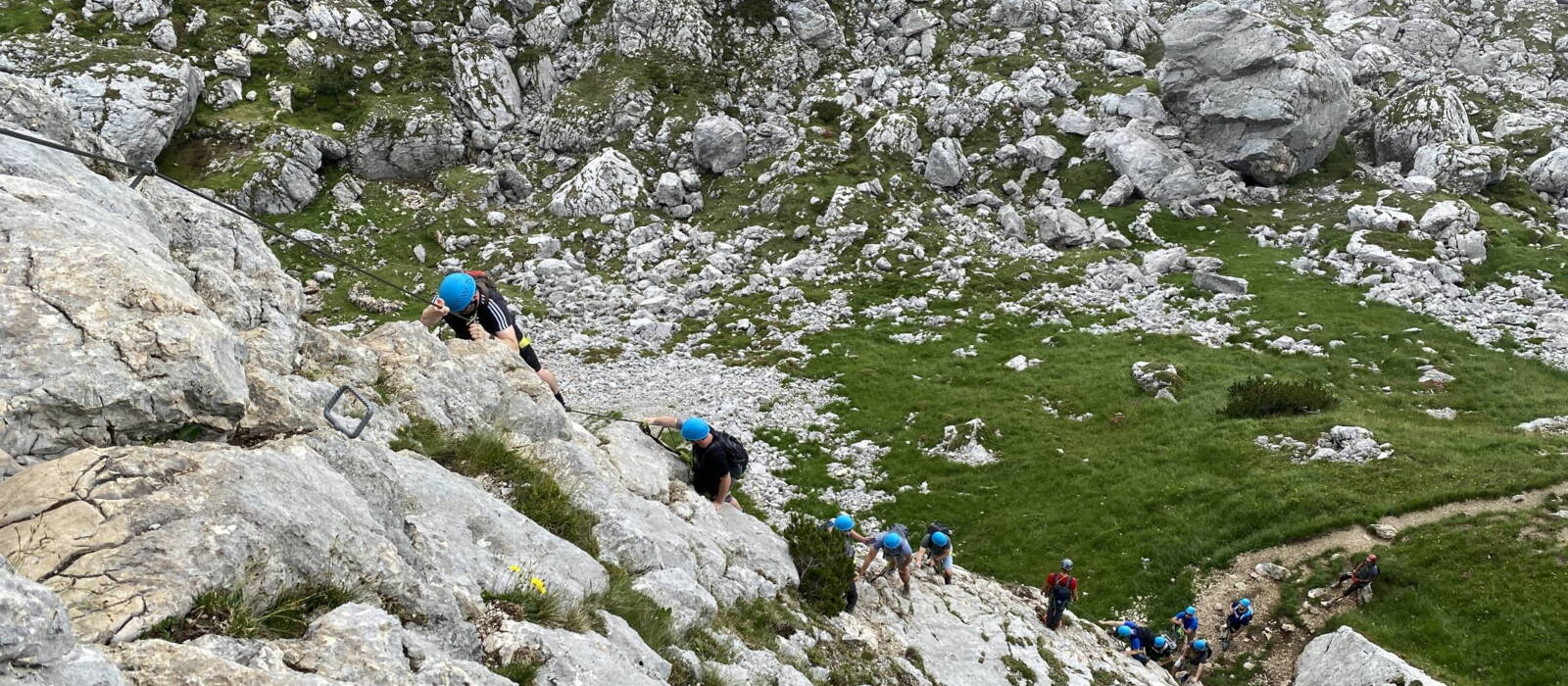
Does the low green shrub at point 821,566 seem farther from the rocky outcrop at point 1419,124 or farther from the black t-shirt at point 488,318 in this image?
the rocky outcrop at point 1419,124

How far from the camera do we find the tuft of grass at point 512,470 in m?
9.87

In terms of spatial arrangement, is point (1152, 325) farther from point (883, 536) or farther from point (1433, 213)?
point (883, 536)

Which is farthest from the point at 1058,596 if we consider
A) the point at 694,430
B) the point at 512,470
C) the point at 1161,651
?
the point at 512,470

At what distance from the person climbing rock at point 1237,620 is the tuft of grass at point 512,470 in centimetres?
1841

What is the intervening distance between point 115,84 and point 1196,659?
69100 mm

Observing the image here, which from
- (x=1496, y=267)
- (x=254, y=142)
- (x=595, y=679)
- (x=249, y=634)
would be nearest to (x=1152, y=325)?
(x=1496, y=267)

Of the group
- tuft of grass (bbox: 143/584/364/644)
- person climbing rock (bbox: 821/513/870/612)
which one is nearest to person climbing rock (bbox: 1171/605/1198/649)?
person climbing rock (bbox: 821/513/870/612)

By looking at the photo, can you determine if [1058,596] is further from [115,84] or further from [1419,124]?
[115,84]

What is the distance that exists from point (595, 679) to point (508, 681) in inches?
35.3

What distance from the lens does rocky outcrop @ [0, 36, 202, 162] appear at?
46.8 m

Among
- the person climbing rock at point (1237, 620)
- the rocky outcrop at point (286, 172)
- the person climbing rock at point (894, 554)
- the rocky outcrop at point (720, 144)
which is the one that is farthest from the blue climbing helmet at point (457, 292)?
the rocky outcrop at point (720, 144)

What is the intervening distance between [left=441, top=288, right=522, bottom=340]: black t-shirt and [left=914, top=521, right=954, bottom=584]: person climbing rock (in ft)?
36.8

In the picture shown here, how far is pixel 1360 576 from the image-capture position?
64.1ft

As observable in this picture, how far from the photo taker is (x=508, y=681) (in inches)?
240
